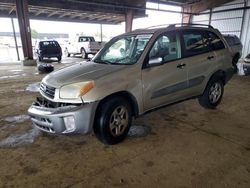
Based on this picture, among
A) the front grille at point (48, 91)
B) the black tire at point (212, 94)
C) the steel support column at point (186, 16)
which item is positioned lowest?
the black tire at point (212, 94)

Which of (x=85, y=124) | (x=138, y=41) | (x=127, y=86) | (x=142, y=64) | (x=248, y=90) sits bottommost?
(x=248, y=90)

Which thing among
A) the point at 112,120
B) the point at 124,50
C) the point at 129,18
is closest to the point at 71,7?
the point at 129,18

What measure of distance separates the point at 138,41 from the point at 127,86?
101cm

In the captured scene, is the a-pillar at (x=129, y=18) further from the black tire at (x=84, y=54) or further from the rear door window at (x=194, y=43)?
the rear door window at (x=194, y=43)

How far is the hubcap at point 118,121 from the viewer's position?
114 inches

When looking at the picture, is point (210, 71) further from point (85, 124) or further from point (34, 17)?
point (34, 17)

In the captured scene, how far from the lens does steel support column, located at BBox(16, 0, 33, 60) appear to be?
12.1 meters

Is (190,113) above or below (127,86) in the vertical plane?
below

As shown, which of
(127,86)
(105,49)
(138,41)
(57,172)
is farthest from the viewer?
(105,49)

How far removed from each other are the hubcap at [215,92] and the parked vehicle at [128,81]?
0.16ft

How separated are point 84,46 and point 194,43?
1318 centimetres

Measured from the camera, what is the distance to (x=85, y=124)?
2633mm

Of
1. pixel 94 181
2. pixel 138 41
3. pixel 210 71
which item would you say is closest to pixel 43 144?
pixel 94 181

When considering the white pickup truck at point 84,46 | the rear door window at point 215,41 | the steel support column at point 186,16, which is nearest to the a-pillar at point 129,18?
the white pickup truck at point 84,46
